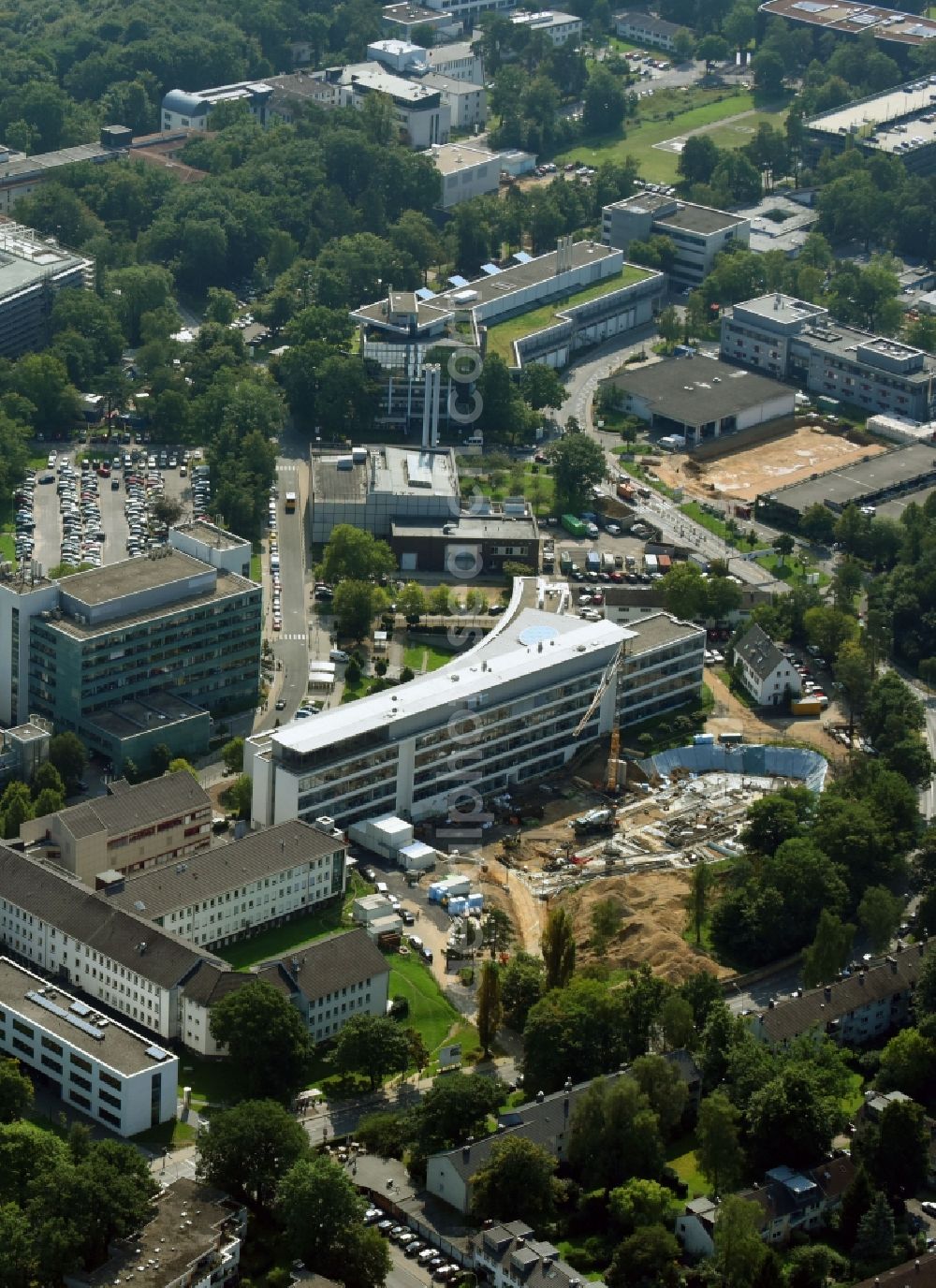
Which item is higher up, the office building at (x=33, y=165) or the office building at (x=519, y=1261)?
the office building at (x=519, y=1261)

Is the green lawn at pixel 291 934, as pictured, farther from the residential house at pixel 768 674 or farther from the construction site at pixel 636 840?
the residential house at pixel 768 674

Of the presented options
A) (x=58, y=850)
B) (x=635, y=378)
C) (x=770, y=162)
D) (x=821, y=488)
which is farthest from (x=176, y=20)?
(x=58, y=850)

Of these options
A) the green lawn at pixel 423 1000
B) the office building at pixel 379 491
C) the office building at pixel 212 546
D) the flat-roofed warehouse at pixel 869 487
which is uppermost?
the office building at pixel 212 546

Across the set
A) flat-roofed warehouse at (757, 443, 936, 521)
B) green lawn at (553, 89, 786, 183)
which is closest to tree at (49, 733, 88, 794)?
flat-roofed warehouse at (757, 443, 936, 521)

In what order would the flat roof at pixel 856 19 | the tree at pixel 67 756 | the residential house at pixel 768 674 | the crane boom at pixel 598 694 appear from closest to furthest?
the tree at pixel 67 756 → the crane boom at pixel 598 694 → the residential house at pixel 768 674 → the flat roof at pixel 856 19

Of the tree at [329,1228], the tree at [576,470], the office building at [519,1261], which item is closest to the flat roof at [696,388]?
the tree at [576,470]

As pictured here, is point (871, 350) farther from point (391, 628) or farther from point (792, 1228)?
point (792, 1228)

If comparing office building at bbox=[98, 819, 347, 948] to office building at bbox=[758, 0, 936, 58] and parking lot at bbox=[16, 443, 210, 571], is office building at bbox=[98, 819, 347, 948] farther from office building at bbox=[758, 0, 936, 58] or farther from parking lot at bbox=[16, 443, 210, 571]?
office building at bbox=[758, 0, 936, 58]

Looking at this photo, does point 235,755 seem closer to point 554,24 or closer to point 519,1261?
point 519,1261
